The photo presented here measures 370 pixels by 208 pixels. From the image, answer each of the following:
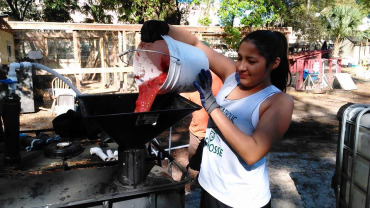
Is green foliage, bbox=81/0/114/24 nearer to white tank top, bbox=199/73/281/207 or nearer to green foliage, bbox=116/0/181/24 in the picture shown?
green foliage, bbox=116/0/181/24

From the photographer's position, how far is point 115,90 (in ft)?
37.1

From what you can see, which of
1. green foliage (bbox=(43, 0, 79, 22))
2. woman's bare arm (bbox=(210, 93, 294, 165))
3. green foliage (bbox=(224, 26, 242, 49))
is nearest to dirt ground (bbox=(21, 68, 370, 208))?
woman's bare arm (bbox=(210, 93, 294, 165))

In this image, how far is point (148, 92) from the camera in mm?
1843

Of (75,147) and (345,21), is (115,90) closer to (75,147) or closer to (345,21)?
(75,147)

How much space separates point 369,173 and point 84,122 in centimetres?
264

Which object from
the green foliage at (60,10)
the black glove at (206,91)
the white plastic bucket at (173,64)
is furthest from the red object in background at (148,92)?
the green foliage at (60,10)

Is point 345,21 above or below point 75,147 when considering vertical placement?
above

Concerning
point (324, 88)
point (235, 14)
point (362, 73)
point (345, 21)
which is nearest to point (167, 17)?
point (235, 14)

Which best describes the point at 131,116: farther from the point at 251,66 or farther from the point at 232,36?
the point at 232,36

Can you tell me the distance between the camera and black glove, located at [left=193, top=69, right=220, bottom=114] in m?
1.62

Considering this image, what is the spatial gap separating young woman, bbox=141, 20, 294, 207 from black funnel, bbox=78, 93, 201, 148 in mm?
230

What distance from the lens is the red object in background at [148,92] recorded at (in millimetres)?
1768

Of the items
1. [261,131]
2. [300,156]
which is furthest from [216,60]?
[300,156]

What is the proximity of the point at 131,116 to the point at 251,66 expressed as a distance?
0.78 m
